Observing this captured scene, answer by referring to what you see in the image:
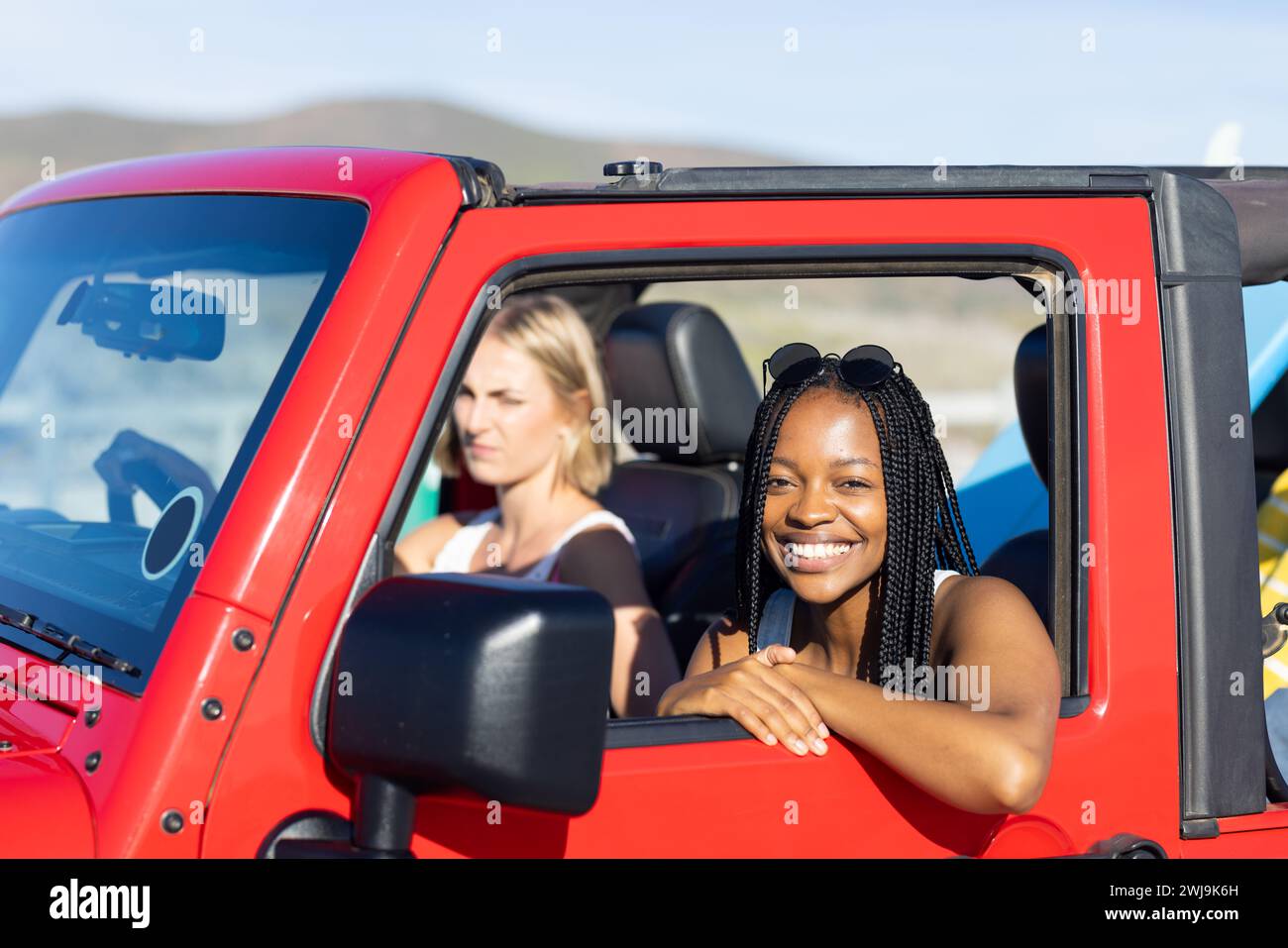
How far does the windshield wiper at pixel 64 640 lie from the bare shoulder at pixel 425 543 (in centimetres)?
160

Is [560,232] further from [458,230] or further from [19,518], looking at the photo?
[19,518]

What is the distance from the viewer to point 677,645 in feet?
11.5

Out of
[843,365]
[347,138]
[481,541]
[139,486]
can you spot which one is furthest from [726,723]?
[347,138]

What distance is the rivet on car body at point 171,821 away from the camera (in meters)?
1.53

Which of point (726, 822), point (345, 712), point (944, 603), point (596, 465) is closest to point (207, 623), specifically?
point (345, 712)

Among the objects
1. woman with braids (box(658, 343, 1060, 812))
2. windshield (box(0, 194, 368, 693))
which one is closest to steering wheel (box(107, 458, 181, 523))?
windshield (box(0, 194, 368, 693))

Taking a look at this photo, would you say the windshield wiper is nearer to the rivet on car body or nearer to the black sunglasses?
the rivet on car body

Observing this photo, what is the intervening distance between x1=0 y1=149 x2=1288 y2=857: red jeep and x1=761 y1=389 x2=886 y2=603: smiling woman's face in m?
0.29

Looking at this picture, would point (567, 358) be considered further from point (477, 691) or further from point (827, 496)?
point (477, 691)

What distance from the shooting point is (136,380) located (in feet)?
7.18

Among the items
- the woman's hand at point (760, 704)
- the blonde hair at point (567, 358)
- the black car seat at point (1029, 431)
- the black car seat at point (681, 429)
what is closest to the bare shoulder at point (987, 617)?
the woman's hand at point (760, 704)

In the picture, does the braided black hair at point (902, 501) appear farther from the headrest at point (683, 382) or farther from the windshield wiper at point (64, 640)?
the headrest at point (683, 382)

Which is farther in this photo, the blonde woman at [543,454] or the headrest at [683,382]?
the headrest at [683,382]
